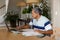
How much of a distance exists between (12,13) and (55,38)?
6.61 ft

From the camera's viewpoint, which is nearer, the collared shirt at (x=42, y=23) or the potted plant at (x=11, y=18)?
the collared shirt at (x=42, y=23)

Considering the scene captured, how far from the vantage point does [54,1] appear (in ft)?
11.2

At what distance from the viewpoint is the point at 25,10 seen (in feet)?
13.4

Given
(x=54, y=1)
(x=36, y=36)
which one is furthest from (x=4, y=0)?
(x=36, y=36)

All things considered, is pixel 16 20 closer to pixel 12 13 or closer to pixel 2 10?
pixel 12 13

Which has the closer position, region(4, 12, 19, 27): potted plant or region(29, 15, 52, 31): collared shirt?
region(29, 15, 52, 31): collared shirt

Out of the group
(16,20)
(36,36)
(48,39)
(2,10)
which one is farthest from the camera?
(2,10)

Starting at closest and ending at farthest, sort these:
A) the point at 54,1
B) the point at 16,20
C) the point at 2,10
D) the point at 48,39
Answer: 1. the point at 48,39
2. the point at 54,1
3. the point at 16,20
4. the point at 2,10

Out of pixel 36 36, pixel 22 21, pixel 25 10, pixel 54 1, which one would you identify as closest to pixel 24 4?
pixel 25 10

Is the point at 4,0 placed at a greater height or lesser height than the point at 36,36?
greater

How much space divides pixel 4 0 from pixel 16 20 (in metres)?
0.67

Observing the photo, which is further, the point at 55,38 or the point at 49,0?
the point at 49,0

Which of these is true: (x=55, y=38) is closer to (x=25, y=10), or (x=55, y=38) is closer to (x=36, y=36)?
(x=36, y=36)

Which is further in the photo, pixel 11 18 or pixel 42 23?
pixel 11 18
